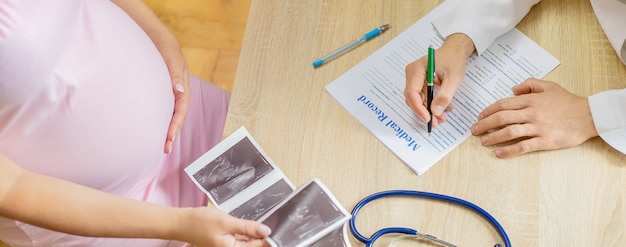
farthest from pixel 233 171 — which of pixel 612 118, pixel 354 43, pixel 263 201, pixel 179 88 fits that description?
pixel 612 118

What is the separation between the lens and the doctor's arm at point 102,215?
0.86 metres

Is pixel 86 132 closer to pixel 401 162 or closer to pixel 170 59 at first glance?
pixel 170 59

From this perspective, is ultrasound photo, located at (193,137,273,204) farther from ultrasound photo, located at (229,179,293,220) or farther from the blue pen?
the blue pen

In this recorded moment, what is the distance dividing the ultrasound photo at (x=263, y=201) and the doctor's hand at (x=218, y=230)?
0.07 m

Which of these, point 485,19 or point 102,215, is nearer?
point 102,215

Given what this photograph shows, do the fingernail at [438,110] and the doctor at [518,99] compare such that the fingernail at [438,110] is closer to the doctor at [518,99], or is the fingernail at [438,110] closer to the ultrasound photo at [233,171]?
the doctor at [518,99]

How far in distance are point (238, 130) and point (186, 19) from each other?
3.92 ft

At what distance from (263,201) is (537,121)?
45cm

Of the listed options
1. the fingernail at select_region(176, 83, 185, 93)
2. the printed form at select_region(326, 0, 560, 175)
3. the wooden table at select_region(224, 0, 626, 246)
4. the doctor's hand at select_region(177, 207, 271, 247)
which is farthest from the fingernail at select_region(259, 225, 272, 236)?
the fingernail at select_region(176, 83, 185, 93)

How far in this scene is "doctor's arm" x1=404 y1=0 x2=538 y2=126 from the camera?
3.29 feet

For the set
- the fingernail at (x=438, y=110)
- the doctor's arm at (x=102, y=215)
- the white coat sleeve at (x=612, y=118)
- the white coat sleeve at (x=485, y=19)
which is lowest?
the doctor's arm at (x=102, y=215)

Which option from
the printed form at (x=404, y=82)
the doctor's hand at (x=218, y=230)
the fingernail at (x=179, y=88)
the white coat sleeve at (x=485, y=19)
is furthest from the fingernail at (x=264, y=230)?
the white coat sleeve at (x=485, y=19)

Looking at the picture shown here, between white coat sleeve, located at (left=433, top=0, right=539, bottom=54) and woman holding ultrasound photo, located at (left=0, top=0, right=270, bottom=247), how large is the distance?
0.49 m

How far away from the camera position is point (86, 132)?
0.94 m
